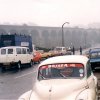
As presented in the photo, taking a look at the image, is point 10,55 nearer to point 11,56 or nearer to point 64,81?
point 11,56

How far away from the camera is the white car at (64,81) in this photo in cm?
996

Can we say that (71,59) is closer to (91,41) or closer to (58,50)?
(58,50)

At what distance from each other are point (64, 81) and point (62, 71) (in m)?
0.53

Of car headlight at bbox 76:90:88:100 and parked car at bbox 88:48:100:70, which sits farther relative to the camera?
parked car at bbox 88:48:100:70

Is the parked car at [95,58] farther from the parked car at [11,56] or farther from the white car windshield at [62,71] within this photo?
the white car windshield at [62,71]

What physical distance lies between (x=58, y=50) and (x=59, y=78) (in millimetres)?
46667

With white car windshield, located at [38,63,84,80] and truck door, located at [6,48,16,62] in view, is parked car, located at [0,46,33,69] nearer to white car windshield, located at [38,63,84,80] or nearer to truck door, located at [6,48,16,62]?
truck door, located at [6,48,16,62]

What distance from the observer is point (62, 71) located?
11.0 metres

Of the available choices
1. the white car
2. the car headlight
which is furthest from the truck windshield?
the car headlight

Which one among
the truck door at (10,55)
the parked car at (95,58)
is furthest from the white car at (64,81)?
the truck door at (10,55)

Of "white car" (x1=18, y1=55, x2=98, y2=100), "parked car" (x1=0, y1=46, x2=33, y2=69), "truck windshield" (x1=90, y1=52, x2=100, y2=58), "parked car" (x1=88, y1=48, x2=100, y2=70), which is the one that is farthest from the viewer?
"parked car" (x1=0, y1=46, x2=33, y2=69)

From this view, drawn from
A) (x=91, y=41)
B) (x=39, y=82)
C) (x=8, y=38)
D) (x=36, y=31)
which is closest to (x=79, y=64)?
(x=39, y=82)

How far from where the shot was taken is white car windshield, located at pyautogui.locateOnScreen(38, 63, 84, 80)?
35.8 feet

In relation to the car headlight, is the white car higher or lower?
higher
